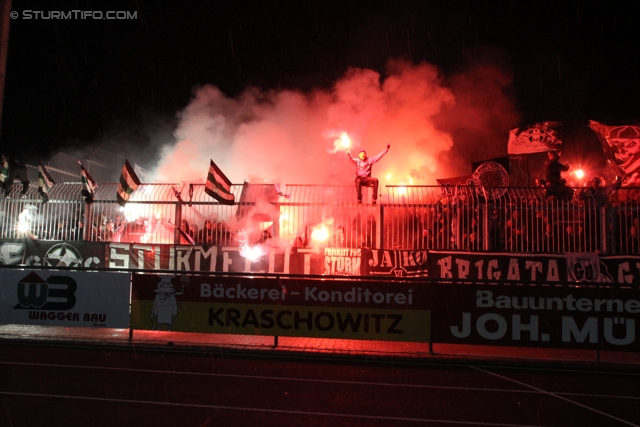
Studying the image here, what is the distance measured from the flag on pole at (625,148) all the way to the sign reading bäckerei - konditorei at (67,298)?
13.9 meters

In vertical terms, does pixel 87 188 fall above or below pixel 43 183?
below

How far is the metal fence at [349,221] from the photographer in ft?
45.6

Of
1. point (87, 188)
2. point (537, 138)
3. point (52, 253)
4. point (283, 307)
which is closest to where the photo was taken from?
point (283, 307)

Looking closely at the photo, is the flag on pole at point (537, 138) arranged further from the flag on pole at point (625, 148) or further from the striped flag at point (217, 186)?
the striped flag at point (217, 186)

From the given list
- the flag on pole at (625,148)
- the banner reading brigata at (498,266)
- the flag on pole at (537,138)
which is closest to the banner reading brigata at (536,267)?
the banner reading brigata at (498,266)

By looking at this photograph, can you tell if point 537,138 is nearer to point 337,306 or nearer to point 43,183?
point 337,306

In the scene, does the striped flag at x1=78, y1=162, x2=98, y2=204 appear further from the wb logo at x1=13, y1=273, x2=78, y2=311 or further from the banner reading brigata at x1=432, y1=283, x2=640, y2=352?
the banner reading brigata at x1=432, y1=283, x2=640, y2=352

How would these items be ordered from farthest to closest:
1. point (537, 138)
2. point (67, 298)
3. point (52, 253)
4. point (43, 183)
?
point (537, 138) < point (43, 183) < point (52, 253) < point (67, 298)

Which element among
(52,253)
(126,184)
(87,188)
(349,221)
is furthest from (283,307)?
(52,253)

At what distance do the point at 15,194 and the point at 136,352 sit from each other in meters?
10.2

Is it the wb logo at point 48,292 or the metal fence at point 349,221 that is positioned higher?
the metal fence at point 349,221

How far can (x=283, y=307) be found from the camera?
1012cm

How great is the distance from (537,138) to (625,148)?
2.66 meters

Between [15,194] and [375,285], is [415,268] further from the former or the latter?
[15,194]
